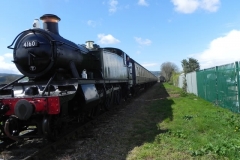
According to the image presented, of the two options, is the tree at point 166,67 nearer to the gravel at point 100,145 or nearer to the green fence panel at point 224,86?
the green fence panel at point 224,86

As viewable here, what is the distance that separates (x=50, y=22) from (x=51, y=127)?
3092 millimetres

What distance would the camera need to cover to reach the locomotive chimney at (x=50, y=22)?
7.10 metres

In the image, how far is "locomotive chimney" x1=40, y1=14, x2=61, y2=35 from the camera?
23.3 feet

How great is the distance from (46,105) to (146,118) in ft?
16.0

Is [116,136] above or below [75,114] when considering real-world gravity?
below

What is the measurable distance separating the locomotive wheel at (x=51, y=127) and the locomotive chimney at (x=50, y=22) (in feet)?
8.86

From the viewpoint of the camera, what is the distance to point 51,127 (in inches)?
232

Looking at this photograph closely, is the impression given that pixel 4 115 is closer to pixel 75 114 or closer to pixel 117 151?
pixel 75 114

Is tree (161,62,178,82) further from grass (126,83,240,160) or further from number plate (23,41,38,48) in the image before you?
number plate (23,41,38,48)

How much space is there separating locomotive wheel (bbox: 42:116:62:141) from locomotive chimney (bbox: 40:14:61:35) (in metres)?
2.70

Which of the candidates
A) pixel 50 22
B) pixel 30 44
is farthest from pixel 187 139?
pixel 50 22

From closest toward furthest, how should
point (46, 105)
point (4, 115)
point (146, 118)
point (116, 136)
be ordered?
point (46, 105)
point (4, 115)
point (116, 136)
point (146, 118)

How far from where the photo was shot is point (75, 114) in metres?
7.02

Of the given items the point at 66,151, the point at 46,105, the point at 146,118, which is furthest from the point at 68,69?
the point at 146,118
